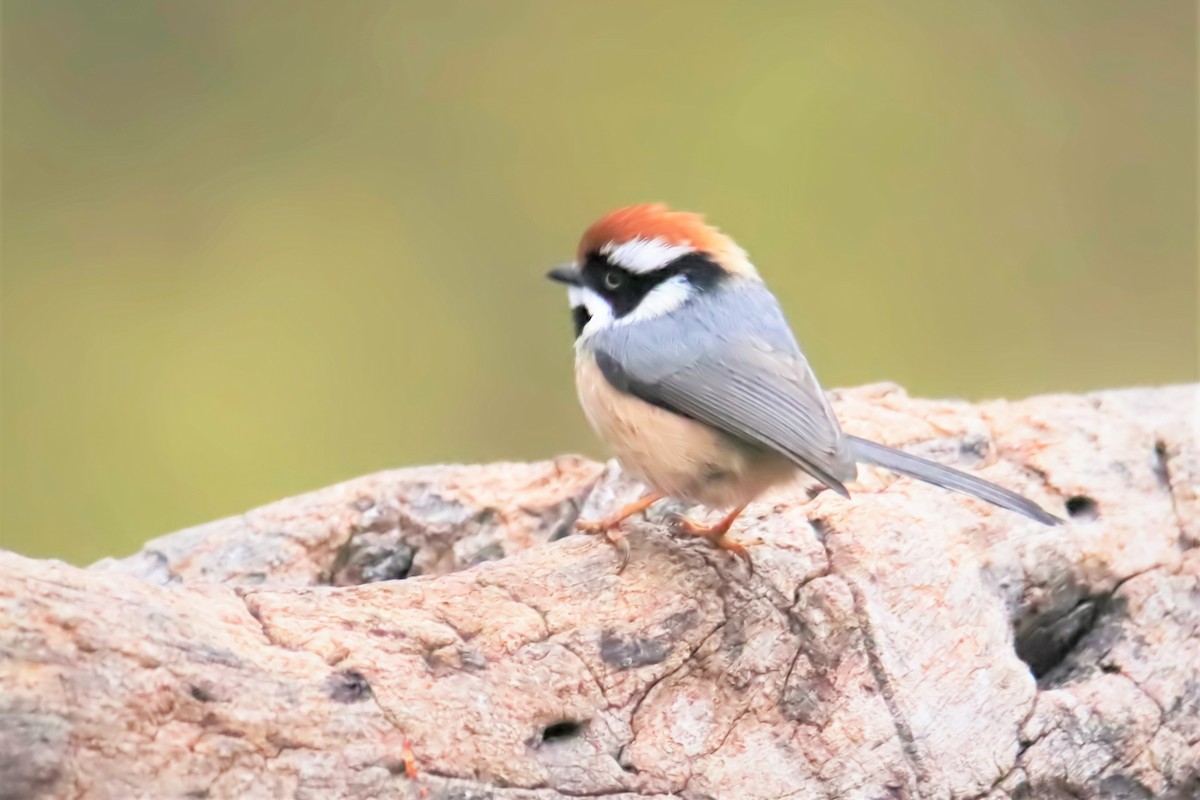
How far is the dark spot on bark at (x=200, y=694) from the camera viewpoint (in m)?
1.73

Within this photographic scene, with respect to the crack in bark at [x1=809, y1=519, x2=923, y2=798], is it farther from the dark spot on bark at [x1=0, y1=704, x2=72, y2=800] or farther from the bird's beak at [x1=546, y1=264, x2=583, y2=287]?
the dark spot on bark at [x1=0, y1=704, x2=72, y2=800]

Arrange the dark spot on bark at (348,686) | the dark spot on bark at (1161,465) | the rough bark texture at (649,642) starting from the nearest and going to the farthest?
the rough bark texture at (649,642) < the dark spot on bark at (348,686) < the dark spot on bark at (1161,465)

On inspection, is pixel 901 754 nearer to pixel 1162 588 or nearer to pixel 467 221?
pixel 1162 588

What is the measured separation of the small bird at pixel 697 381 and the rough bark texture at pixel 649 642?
0.14 meters

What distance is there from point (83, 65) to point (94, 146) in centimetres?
32

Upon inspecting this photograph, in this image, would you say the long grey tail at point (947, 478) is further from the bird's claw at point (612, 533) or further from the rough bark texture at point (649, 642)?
the bird's claw at point (612, 533)

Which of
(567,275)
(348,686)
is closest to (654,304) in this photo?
(567,275)

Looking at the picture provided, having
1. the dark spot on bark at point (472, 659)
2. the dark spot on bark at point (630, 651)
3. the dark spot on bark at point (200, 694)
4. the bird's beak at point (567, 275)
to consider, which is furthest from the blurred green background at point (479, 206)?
the dark spot on bark at point (200, 694)

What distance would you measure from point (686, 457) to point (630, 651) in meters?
0.39

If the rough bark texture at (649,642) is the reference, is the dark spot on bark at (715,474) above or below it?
above

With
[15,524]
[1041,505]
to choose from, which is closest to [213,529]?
[1041,505]

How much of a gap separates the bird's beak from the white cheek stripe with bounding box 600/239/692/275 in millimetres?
94

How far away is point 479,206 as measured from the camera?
532 cm

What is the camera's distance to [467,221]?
→ 17.4 ft
